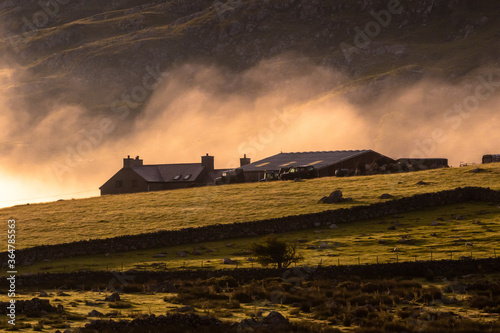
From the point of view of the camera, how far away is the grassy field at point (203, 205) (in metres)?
74.7

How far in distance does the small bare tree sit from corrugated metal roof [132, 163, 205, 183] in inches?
2972

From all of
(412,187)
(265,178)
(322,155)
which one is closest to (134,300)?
(412,187)

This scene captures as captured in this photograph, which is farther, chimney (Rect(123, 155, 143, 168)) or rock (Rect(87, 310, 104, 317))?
chimney (Rect(123, 155, 143, 168))

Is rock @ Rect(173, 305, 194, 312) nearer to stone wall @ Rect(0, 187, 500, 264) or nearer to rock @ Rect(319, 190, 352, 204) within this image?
stone wall @ Rect(0, 187, 500, 264)

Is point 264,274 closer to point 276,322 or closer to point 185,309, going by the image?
point 185,309

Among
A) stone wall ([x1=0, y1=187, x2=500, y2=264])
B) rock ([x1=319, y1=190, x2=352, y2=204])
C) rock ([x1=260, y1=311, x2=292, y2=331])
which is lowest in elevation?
rock ([x1=260, y1=311, x2=292, y2=331])

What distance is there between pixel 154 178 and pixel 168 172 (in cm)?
407

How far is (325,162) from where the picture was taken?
11894cm

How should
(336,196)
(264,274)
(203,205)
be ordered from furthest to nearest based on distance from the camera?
1. (203,205)
2. (336,196)
3. (264,274)

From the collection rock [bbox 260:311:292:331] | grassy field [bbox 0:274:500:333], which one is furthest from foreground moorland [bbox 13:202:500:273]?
rock [bbox 260:311:292:331]

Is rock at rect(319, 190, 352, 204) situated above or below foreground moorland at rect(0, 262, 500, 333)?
above

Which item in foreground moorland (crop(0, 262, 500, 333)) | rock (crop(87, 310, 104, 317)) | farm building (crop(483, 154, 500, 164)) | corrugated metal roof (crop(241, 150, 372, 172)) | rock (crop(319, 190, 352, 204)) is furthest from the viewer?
farm building (crop(483, 154, 500, 164))

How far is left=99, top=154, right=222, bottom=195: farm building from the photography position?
5034 inches

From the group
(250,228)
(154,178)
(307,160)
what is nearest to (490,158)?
(307,160)
